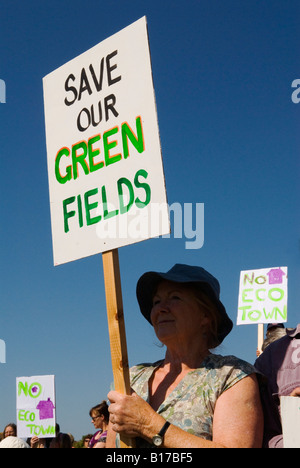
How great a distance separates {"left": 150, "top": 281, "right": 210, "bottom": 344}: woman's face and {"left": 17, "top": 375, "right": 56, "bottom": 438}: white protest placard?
19.6ft

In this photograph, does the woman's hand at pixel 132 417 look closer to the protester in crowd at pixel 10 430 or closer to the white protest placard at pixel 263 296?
the white protest placard at pixel 263 296

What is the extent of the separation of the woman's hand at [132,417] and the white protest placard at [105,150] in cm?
66

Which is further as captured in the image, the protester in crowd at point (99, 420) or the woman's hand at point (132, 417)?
the protester in crowd at point (99, 420)

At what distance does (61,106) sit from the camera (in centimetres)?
321

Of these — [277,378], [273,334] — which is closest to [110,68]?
[277,378]

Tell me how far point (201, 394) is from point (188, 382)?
0.10m

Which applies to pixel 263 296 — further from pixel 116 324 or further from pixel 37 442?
pixel 116 324

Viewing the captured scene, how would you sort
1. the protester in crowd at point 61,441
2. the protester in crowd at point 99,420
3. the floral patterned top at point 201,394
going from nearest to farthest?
the floral patterned top at point 201,394, the protester in crowd at point 99,420, the protester in crowd at point 61,441

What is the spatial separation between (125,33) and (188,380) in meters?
1.58

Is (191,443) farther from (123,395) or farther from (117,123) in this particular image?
(117,123)

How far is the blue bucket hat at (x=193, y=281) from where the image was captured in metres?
2.89

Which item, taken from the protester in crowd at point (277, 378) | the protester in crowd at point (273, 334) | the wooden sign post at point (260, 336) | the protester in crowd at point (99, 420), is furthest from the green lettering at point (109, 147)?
the wooden sign post at point (260, 336)

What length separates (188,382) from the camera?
2.72 meters

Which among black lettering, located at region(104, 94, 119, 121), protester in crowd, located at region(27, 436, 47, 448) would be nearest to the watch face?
black lettering, located at region(104, 94, 119, 121)
